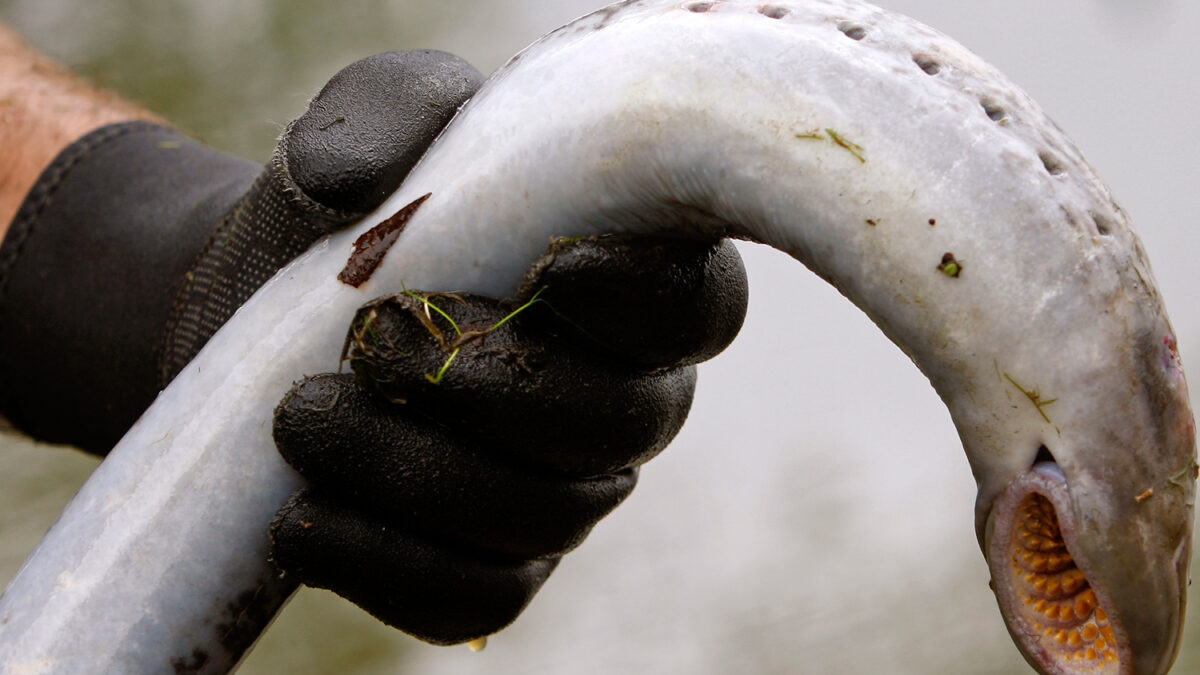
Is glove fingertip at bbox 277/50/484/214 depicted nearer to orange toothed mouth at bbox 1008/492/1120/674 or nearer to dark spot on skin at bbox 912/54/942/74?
dark spot on skin at bbox 912/54/942/74

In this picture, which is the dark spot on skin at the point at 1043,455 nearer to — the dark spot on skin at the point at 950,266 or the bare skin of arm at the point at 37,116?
the dark spot on skin at the point at 950,266

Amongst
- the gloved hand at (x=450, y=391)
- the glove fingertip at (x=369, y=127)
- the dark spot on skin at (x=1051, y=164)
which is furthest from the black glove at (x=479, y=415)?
the dark spot on skin at (x=1051, y=164)

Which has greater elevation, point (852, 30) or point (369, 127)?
point (852, 30)

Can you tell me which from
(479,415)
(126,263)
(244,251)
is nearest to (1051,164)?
(479,415)

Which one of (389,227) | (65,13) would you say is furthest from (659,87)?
(65,13)

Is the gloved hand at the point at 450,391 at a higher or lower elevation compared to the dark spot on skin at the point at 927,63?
lower

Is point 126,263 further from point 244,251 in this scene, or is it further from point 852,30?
point 852,30
